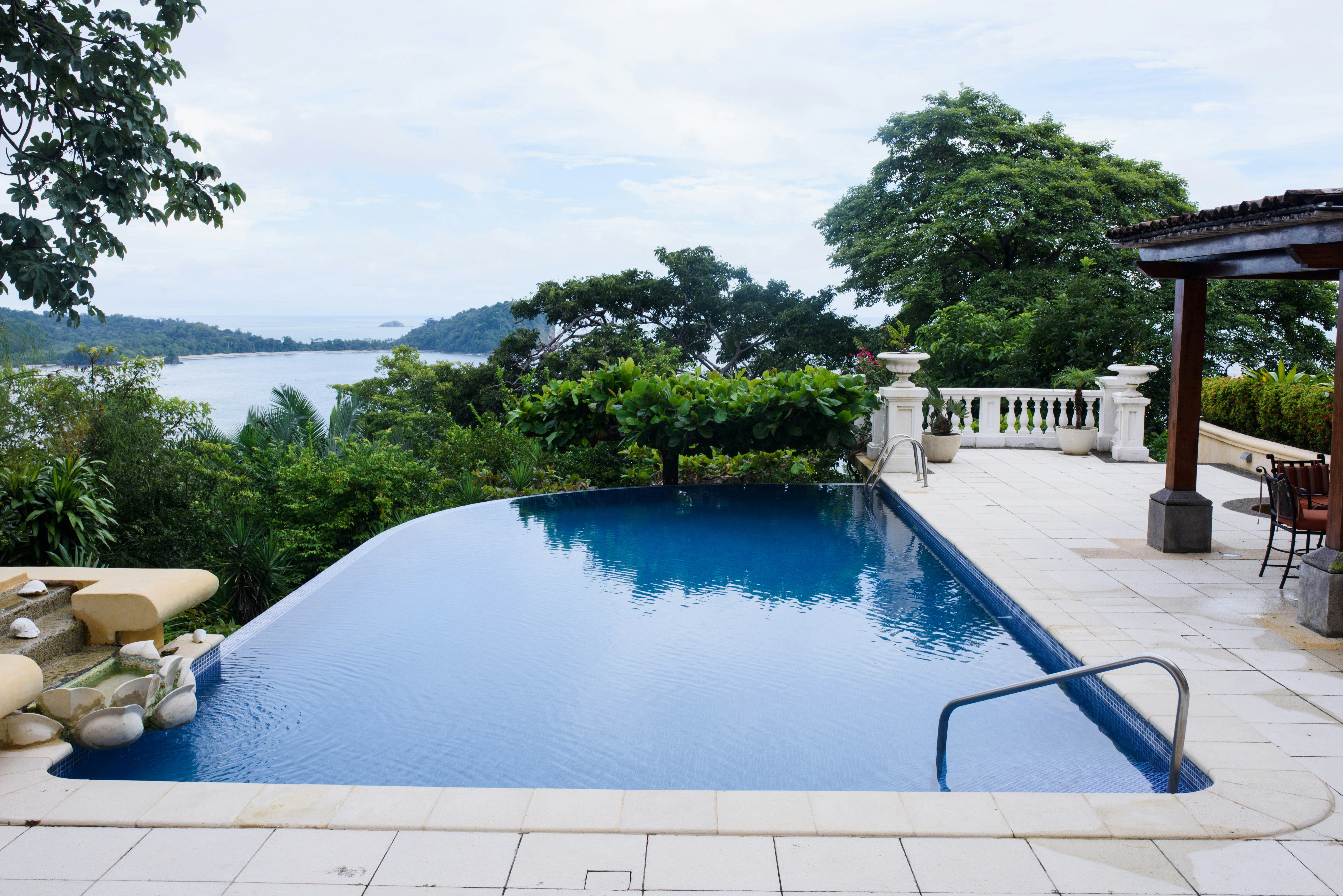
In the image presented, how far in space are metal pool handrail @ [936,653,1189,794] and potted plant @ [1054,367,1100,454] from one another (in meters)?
9.30

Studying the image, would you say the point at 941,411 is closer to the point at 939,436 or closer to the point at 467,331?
the point at 939,436

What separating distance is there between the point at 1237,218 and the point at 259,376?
1939 centimetres

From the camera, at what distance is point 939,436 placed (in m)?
11.9

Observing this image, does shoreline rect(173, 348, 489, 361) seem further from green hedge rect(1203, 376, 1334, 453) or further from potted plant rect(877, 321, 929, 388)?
green hedge rect(1203, 376, 1334, 453)

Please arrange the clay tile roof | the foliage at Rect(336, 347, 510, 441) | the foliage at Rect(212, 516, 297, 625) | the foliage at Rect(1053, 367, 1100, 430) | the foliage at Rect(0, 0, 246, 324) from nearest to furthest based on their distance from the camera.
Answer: the clay tile roof → the foliage at Rect(0, 0, 246, 324) → the foliage at Rect(212, 516, 297, 625) → the foliage at Rect(1053, 367, 1100, 430) → the foliage at Rect(336, 347, 510, 441)

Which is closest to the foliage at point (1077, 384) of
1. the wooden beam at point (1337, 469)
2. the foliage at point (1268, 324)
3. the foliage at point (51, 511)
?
the foliage at point (1268, 324)

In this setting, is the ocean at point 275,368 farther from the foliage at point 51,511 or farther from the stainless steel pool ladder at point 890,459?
the stainless steel pool ladder at point 890,459

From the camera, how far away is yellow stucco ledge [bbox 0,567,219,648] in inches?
197

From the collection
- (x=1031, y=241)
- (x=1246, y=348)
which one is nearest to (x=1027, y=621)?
(x=1246, y=348)

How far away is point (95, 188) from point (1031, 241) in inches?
796

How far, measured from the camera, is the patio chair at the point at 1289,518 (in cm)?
601

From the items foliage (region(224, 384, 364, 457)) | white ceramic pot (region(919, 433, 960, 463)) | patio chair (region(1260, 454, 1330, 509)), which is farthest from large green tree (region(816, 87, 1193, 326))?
foliage (region(224, 384, 364, 457))

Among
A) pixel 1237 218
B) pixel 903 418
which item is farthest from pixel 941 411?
pixel 1237 218

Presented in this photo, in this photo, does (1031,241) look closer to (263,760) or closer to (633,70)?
(633,70)
